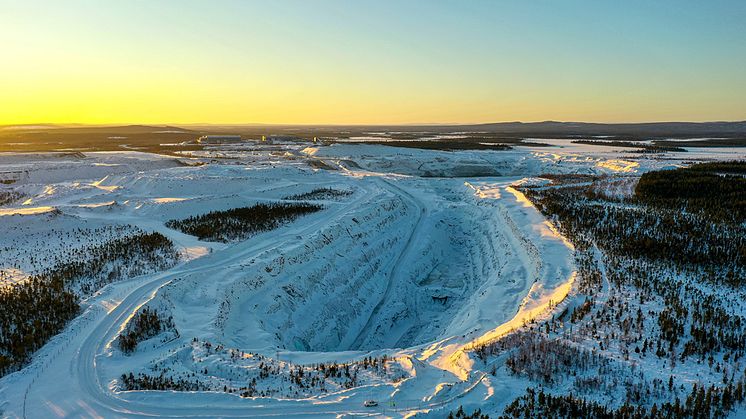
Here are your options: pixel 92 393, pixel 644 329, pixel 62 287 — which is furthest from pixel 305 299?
pixel 644 329

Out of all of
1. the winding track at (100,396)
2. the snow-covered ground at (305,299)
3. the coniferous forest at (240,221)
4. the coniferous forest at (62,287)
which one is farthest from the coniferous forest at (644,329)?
the coniferous forest at (240,221)

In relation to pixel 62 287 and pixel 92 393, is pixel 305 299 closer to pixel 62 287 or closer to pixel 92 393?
pixel 62 287

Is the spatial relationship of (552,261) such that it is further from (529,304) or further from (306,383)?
(306,383)

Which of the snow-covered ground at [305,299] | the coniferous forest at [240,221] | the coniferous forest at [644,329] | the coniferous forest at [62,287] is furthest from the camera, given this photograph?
the coniferous forest at [240,221]

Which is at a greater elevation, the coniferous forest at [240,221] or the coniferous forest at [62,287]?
the coniferous forest at [240,221]

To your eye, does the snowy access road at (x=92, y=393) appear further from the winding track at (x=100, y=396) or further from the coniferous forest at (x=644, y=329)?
the coniferous forest at (x=644, y=329)

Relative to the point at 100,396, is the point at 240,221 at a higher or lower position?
higher

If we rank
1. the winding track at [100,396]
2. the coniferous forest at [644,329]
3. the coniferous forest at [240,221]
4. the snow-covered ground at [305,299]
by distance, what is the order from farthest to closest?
1. the coniferous forest at [240,221]
2. the snow-covered ground at [305,299]
3. the winding track at [100,396]
4. the coniferous forest at [644,329]

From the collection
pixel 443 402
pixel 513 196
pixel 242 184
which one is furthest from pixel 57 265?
pixel 513 196
